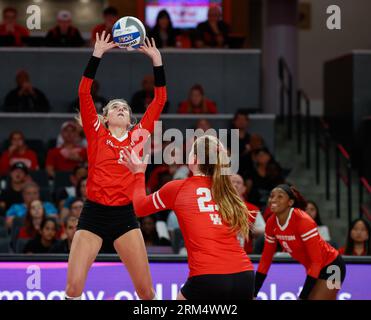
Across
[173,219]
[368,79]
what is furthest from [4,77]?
[368,79]

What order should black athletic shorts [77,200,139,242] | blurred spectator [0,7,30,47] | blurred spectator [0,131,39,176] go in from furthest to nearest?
blurred spectator [0,7,30,47], blurred spectator [0,131,39,176], black athletic shorts [77,200,139,242]

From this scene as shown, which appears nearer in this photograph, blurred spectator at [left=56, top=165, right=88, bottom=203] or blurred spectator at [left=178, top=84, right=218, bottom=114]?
blurred spectator at [left=56, top=165, right=88, bottom=203]

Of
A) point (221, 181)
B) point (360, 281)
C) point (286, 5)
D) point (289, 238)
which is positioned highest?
point (286, 5)

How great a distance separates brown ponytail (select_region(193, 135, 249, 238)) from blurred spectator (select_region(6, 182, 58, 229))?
4.93 metres

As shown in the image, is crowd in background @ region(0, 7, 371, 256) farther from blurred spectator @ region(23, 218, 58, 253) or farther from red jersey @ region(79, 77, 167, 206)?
red jersey @ region(79, 77, 167, 206)

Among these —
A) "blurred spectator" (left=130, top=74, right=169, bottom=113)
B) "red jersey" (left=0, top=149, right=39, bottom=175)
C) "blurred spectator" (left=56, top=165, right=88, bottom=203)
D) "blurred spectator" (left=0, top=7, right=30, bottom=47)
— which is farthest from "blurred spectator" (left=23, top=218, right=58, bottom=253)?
"blurred spectator" (left=0, top=7, right=30, bottom=47)

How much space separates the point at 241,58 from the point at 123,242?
7333 mm

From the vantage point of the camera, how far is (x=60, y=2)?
18406mm

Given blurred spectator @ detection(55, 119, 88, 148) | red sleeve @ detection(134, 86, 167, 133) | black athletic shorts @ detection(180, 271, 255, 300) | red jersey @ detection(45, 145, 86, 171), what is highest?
red sleeve @ detection(134, 86, 167, 133)

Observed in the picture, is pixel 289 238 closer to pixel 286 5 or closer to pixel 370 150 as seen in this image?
pixel 370 150

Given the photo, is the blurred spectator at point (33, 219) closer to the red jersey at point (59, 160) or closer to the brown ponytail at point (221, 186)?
the red jersey at point (59, 160)

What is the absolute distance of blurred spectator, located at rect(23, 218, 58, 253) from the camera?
9202mm

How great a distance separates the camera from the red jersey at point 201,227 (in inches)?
216

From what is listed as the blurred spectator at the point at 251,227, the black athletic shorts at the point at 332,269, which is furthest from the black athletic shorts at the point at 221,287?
the blurred spectator at the point at 251,227
